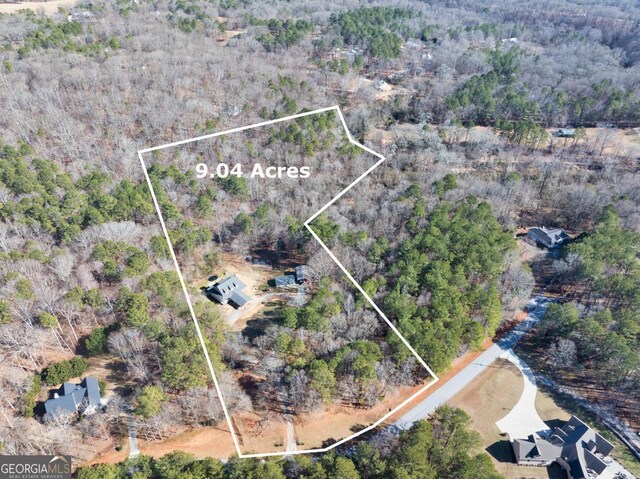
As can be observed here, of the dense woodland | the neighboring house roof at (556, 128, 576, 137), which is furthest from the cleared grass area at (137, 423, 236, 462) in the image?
the neighboring house roof at (556, 128, 576, 137)

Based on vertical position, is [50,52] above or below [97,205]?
above

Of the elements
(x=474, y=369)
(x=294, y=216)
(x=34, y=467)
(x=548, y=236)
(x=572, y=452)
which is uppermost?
(x=294, y=216)

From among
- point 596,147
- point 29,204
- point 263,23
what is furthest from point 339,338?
point 263,23

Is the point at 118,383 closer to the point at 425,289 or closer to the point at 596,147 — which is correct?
the point at 425,289

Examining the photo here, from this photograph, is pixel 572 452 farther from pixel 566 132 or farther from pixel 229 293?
pixel 566 132

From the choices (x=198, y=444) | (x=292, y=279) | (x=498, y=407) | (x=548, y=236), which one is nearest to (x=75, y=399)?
(x=198, y=444)
